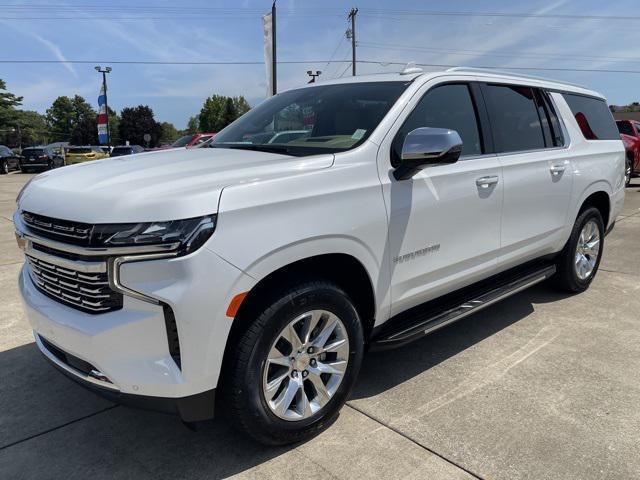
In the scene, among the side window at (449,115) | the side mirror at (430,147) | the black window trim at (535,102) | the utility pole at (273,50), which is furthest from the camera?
the utility pole at (273,50)

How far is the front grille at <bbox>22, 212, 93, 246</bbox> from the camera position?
2145 millimetres

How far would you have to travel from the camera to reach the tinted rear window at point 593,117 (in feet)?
15.6

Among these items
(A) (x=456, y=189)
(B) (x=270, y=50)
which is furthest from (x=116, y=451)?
(B) (x=270, y=50)

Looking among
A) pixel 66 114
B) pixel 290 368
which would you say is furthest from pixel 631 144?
pixel 66 114

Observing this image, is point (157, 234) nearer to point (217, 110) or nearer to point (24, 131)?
point (217, 110)

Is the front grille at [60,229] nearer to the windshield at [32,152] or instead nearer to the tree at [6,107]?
the windshield at [32,152]

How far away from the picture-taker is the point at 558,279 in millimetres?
4898

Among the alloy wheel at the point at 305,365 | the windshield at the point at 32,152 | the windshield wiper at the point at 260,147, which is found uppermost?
the windshield wiper at the point at 260,147

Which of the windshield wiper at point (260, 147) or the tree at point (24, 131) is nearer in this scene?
the windshield wiper at point (260, 147)

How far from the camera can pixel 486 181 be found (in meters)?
3.43

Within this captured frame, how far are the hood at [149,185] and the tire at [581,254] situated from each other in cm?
306

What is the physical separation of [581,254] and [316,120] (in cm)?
313

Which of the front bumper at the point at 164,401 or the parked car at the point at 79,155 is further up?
the parked car at the point at 79,155

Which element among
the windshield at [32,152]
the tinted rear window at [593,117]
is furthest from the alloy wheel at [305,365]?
the windshield at [32,152]
